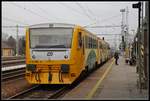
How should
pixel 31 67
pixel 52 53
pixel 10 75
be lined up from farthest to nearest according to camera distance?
1. pixel 10 75
2. pixel 52 53
3. pixel 31 67

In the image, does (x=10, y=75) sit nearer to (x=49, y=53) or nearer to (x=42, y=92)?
(x=49, y=53)

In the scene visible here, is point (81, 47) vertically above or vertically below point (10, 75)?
above

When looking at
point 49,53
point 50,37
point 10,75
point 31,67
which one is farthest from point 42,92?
point 10,75

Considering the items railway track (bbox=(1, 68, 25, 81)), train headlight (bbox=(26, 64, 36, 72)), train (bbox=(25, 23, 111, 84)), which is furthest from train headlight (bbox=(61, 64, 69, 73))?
railway track (bbox=(1, 68, 25, 81))

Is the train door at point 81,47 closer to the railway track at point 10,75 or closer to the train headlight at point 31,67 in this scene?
the train headlight at point 31,67

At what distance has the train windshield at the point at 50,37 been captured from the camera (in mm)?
17828

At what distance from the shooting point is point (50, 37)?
59.1 feet

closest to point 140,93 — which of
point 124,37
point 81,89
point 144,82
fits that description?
point 144,82

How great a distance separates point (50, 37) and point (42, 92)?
2.51 meters

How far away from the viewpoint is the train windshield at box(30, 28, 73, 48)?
58.5ft

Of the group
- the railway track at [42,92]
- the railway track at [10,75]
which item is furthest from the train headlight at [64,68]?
the railway track at [10,75]

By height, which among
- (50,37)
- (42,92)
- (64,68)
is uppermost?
(50,37)

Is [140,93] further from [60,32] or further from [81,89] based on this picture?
[60,32]

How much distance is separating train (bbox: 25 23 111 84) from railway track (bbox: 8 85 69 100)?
437mm
